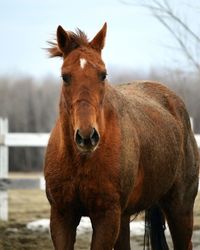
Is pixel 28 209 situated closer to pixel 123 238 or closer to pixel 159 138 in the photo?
pixel 123 238

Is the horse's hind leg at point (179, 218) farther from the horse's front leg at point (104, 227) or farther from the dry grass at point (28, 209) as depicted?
the dry grass at point (28, 209)

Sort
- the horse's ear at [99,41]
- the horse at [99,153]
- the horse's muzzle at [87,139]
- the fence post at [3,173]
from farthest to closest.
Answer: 1. the fence post at [3,173]
2. the horse's ear at [99,41]
3. the horse at [99,153]
4. the horse's muzzle at [87,139]

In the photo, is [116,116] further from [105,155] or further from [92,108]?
[92,108]

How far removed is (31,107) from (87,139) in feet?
158

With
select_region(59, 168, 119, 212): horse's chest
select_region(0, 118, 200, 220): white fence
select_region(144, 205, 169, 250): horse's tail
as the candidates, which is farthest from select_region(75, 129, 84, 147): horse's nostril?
select_region(0, 118, 200, 220): white fence

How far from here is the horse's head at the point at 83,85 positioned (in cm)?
443

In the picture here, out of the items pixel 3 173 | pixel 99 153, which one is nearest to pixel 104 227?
pixel 99 153

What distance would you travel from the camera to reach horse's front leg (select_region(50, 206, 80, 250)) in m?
5.20

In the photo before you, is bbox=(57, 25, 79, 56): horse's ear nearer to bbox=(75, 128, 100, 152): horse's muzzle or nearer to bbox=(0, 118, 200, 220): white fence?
bbox=(75, 128, 100, 152): horse's muzzle

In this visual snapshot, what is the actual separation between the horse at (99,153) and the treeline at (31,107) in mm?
33665

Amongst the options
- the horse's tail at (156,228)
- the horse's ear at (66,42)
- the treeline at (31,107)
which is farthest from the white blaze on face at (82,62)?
the treeline at (31,107)

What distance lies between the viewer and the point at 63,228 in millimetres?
5199

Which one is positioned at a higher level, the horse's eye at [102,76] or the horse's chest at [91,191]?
the horse's eye at [102,76]

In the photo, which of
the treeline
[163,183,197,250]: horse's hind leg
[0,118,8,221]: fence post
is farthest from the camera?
the treeline
